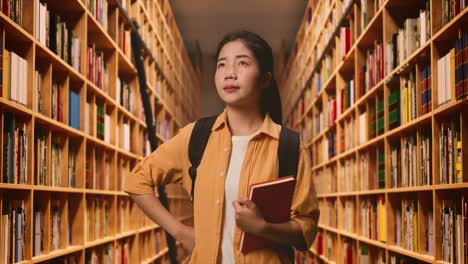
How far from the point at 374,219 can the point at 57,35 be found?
2.37 metres

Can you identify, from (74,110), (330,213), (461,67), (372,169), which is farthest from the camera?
(330,213)

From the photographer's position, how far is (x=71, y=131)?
139 inches

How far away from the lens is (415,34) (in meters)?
3.43

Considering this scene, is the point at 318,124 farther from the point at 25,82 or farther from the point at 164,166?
the point at 164,166

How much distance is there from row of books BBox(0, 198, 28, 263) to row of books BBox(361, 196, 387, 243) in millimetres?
2155

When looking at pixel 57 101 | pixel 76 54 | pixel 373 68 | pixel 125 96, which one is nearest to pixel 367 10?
pixel 373 68

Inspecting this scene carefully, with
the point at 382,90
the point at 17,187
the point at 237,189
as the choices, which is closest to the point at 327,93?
the point at 382,90

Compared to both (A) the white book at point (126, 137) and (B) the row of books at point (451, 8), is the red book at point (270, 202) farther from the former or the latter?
(A) the white book at point (126, 137)

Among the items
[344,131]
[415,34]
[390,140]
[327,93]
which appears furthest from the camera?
[327,93]

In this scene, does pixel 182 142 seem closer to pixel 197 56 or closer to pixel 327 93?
pixel 327 93

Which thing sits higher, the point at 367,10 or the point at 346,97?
the point at 367,10

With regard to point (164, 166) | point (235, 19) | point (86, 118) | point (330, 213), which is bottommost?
point (330, 213)

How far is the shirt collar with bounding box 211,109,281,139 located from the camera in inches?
71.6

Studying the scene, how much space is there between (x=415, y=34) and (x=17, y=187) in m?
2.17
